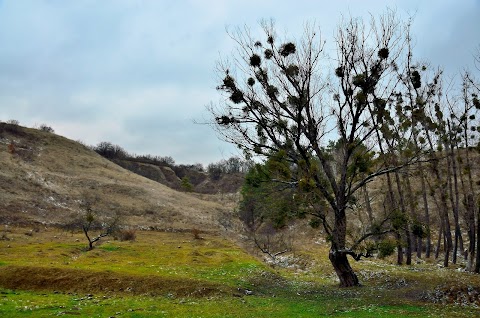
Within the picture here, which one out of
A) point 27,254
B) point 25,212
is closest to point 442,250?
point 27,254

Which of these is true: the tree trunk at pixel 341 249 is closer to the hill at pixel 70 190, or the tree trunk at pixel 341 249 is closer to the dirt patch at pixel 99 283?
the dirt patch at pixel 99 283

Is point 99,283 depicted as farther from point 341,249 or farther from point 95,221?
point 95,221

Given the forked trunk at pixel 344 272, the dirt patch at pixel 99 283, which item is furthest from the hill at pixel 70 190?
the forked trunk at pixel 344 272

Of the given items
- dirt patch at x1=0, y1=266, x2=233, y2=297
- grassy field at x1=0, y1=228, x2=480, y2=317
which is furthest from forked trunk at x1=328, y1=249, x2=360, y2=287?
dirt patch at x1=0, y1=266, x2=233, y2=297

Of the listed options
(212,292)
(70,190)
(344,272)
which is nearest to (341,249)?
(344,272)

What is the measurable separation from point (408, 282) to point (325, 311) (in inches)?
531

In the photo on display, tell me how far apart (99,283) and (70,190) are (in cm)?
7677

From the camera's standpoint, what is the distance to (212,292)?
25.8m

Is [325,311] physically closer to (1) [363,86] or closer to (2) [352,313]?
(2) [352,313]

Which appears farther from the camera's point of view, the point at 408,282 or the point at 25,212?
the point at 25,212

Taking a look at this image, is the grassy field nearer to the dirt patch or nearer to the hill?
the dirt patch

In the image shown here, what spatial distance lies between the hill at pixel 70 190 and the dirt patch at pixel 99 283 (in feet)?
160

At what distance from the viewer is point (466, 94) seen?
34.8m

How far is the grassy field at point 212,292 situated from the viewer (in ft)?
60.2
